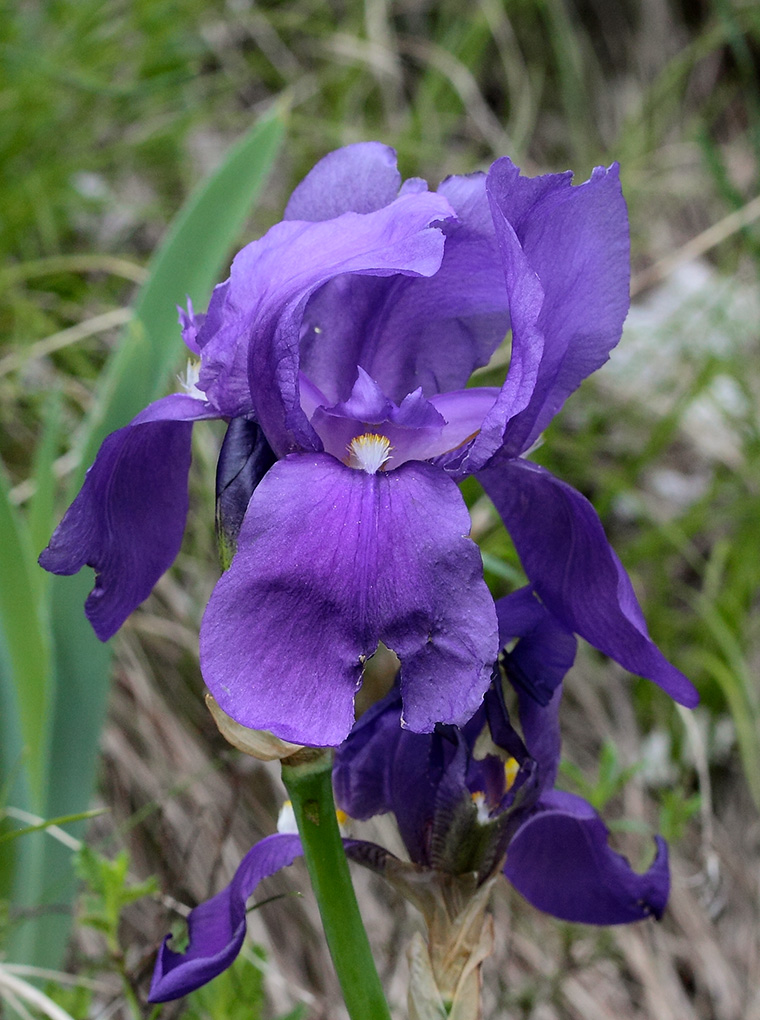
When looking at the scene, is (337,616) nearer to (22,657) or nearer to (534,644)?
(534,644)

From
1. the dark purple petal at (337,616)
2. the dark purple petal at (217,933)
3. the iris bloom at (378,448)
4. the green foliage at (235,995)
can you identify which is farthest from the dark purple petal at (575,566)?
the green foliage at (235,995)

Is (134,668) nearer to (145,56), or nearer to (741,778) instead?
(741,778)

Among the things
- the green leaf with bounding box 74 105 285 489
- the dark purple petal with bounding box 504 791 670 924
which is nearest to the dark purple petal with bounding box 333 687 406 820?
the dark purple petal with bounding box 504 791 670 924

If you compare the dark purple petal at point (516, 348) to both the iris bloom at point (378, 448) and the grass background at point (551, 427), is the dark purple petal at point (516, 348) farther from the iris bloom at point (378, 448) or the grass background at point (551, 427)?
the grass background at point (551, 427)

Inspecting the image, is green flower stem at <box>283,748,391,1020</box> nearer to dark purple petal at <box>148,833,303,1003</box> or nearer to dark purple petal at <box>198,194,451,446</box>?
dark purple petal at <box>148,833,303,1003</box>

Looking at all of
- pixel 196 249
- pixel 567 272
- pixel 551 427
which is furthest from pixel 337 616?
pixel 551 427
